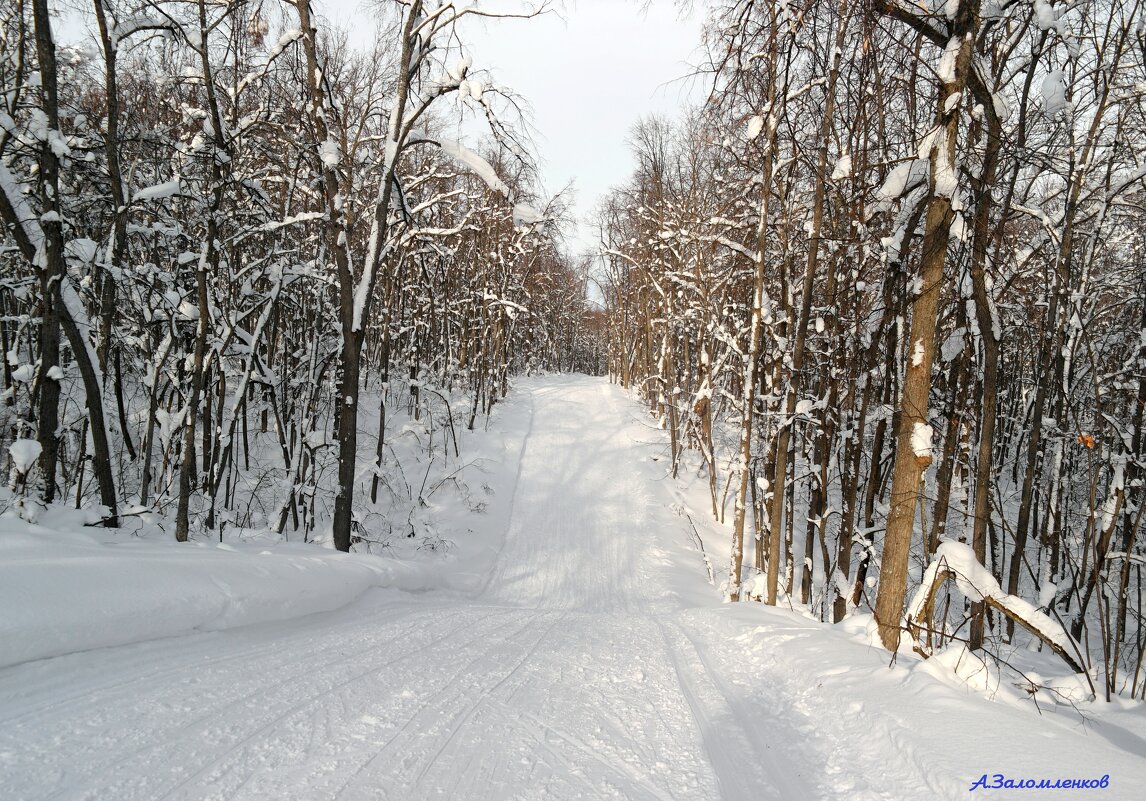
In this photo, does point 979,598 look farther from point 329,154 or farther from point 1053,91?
point 329,154

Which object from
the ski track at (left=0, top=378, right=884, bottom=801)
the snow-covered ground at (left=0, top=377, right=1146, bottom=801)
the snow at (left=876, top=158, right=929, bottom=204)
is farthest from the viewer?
the snow at (left=876, top=158, right=929, bottom=204)

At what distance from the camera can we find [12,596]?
3.70 metres

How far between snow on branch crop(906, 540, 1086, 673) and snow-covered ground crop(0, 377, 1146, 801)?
1.48ft

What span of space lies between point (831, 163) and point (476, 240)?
14.1 metres

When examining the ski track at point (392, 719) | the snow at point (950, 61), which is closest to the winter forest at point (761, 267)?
the snow at point (950, 61)

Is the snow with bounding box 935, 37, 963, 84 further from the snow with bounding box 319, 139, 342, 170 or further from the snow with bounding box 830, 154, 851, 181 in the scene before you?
the snow with bounding box 319, 139, 342, 170

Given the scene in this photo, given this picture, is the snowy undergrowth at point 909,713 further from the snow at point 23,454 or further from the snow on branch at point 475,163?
the snow at point 23,454

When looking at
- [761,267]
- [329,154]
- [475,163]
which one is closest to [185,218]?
[329,154]

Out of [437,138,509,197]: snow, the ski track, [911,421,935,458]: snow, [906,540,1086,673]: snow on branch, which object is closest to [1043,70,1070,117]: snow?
[911,421,935,458]: snow

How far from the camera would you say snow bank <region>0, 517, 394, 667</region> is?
12.2 ft

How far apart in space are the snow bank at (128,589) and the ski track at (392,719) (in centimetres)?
15

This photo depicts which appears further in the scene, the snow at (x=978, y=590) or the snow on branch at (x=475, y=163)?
the snow on branch at (x=475, y=163)

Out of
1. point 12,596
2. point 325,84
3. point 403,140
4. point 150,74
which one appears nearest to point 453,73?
point 403,140

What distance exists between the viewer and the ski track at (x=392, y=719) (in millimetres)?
2861
